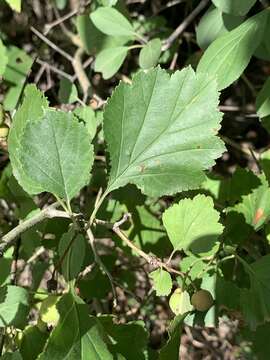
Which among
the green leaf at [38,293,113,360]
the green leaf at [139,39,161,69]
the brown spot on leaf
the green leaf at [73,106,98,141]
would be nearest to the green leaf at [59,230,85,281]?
the green leaf at [38,293,113,360]

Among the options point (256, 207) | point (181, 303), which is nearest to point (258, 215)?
point (256, 207)

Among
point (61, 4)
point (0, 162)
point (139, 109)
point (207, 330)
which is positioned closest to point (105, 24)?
point (61, 4)

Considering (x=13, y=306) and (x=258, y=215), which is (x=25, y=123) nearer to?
(x=13, y=306)

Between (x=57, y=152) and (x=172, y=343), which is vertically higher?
(x=57, y=152)

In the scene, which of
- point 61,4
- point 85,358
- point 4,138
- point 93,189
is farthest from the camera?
point 61,4

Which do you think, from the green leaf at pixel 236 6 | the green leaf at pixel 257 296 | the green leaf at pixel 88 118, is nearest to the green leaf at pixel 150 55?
the green leaf at pixel 88 118

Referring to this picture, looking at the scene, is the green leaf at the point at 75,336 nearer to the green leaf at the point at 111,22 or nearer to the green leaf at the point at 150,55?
the green leaf at the point at 150,55

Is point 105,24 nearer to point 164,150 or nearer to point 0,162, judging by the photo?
point 164,150
